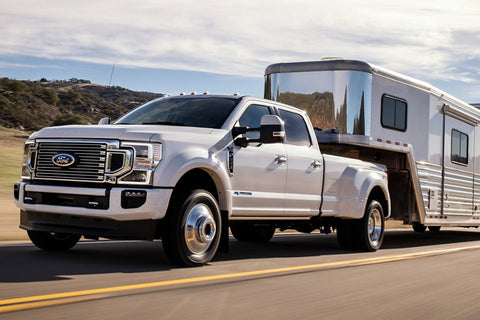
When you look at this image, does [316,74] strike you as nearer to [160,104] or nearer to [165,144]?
[160,104]

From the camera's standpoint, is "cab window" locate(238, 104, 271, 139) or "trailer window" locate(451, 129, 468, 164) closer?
"cab window" locate(238, 104, 271, 139)

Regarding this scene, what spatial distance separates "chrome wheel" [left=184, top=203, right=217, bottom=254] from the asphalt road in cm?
26

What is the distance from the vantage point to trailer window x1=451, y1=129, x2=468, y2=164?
15.1 meters

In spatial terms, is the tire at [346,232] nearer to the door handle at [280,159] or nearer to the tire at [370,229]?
the tire at [370,229]

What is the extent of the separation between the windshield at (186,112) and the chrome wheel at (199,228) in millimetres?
1192

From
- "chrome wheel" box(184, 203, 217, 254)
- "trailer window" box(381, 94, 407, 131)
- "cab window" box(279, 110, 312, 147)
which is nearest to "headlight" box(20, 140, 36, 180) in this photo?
"chrome wheel" box(184, 203, 217, 254)

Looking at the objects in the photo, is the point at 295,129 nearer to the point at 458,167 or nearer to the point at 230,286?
the point at 230,286

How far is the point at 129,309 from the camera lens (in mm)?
5273

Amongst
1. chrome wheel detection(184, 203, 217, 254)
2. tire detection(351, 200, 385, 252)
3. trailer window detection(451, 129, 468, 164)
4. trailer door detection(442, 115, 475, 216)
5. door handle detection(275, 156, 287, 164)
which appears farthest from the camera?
trailer window detection(451, 129, 468, 164)

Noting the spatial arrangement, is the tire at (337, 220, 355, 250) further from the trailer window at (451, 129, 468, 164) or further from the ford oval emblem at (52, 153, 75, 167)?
the ford oval emblem at (52, 153, 75, 167)

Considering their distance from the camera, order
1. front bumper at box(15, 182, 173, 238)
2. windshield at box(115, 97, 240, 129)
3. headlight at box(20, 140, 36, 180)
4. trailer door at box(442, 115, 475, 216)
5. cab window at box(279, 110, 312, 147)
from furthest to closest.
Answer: trailer door at box(442, 115, 475, 216)
cab window at box(279, 110, 312, 147)
windshield at box(115, 97, 240, 129)
headlight at box(20, 140, 36, 180)
front bumper at box(15, 182, 173, 238)

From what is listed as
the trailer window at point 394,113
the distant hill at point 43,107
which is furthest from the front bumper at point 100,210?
the distant hill at point 43,107

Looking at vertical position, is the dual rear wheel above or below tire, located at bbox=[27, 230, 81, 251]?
above

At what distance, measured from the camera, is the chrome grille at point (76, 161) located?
7.36 metres
